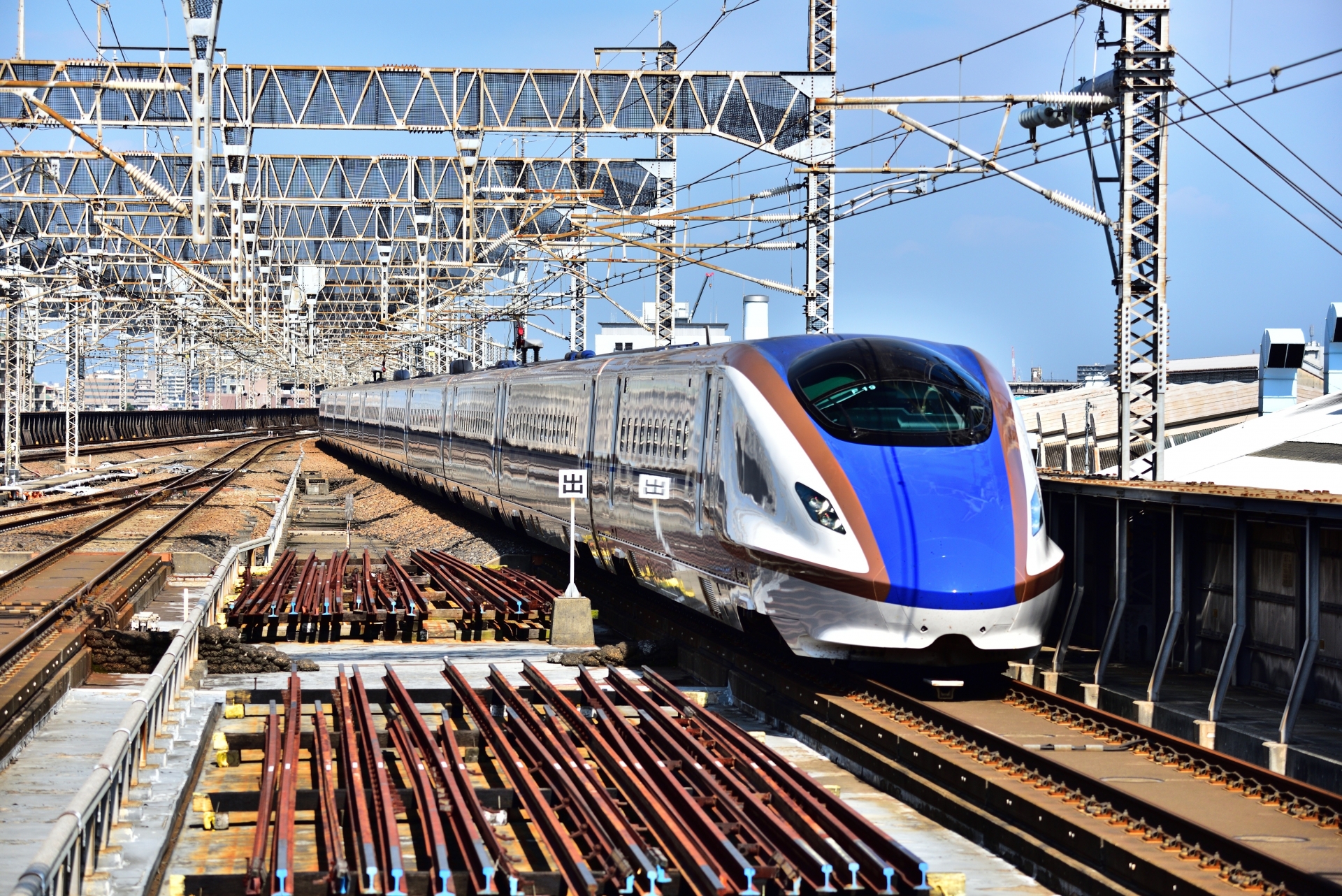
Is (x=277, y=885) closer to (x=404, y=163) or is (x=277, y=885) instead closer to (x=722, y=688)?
(x=722, y=688)

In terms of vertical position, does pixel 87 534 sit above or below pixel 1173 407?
below

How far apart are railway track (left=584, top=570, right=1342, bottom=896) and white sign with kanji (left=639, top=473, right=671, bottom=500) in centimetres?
249

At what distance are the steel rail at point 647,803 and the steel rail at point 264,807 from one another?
1990mm

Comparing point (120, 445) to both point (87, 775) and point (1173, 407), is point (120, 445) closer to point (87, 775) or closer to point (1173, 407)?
point (1173, 407)

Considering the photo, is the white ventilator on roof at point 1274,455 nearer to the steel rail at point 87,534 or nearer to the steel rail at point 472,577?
the steel rail at point 472,577

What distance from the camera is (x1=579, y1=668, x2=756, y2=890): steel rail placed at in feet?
26.5

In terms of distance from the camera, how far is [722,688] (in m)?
14.4

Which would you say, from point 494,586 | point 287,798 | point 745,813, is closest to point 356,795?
point 287,798

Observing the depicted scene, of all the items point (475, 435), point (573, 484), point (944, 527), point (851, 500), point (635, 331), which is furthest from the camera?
point (635, 331)

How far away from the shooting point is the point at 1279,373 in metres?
33.8

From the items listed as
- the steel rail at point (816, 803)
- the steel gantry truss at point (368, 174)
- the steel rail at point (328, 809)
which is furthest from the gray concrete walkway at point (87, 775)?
the steel gantry truss at point (368, 174)

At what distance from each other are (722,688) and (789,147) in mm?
18531

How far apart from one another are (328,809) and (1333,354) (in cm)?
3536

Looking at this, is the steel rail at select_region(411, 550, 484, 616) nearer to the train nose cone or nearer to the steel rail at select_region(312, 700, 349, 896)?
the steel rail at select_region(312, 700, 349, 896)
